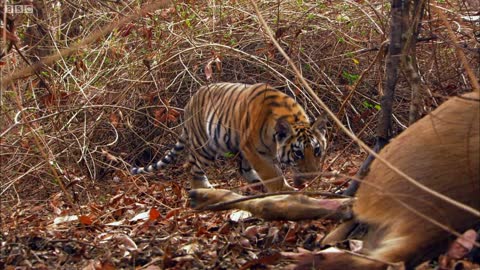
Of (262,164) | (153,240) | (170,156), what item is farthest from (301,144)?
(153,240)

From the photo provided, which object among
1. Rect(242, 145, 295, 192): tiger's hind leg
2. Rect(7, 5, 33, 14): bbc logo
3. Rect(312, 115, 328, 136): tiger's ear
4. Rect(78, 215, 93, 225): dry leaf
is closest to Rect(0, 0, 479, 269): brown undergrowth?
Rect(78, 215, 93, 225): dry leaf

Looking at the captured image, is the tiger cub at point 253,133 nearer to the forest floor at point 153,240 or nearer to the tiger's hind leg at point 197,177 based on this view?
the tiger's hind leg at point 197,177

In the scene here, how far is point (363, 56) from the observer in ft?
27.2

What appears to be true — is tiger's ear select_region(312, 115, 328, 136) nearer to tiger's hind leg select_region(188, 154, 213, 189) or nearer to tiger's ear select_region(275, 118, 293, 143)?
tiger's ear select_region(275, 118, 293, 143)

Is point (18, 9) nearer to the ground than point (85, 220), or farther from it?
farther from it

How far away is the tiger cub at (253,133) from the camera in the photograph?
6398 millimetres

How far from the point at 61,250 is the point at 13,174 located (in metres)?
2.55

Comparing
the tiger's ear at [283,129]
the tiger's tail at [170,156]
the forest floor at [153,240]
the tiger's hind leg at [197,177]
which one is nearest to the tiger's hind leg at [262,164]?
the tiger's ear at [283,129]

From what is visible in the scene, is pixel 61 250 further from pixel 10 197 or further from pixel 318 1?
pixel 318 1

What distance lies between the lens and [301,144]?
21.0ft

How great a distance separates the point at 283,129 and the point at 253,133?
316 millimetres

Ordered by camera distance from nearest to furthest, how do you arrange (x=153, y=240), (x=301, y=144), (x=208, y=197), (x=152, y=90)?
(x=208, y=197)
(x=153, y=240)
(x=301, y=144)
(x=152, y=90)

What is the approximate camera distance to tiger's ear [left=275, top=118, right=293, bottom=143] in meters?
6.48

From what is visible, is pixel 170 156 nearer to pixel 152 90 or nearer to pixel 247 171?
pixel 152 90
